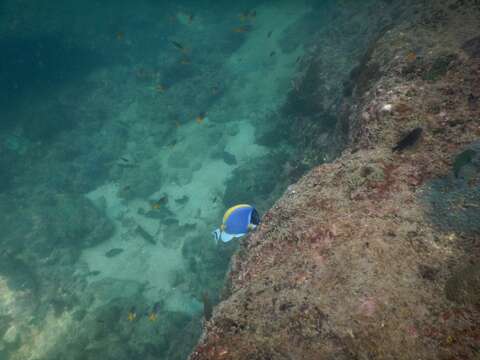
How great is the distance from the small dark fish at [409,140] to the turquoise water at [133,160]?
10.6 ft

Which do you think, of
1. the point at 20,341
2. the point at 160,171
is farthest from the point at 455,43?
the point at 20,341

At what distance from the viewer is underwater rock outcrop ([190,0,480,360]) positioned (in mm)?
1732

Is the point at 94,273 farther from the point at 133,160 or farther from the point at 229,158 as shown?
the point at 229,158

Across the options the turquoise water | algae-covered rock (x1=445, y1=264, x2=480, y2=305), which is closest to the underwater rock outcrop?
algae-covered rock (x1=445, y1=264, x2=480, y2=305)

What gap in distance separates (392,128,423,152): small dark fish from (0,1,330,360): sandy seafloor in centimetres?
564

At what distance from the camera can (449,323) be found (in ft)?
5.51

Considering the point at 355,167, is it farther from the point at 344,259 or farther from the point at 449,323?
the point at 449,323

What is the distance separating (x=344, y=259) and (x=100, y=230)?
13.3 metres

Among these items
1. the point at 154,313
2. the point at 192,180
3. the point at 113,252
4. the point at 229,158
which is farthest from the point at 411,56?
the point at 113,252

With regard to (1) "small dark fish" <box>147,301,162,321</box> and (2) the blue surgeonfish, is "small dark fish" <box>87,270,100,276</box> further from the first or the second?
(2) the blue surgeonfish

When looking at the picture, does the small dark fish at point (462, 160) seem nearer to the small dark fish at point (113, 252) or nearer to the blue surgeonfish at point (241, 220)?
the blue surgeonfish at point (241, 220)

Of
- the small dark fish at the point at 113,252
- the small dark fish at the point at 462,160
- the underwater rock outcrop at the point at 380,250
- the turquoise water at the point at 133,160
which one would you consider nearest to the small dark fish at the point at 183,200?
the turquoise water at the point at 133,160

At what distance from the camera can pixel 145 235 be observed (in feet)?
39.5

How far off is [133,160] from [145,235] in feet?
17.8
